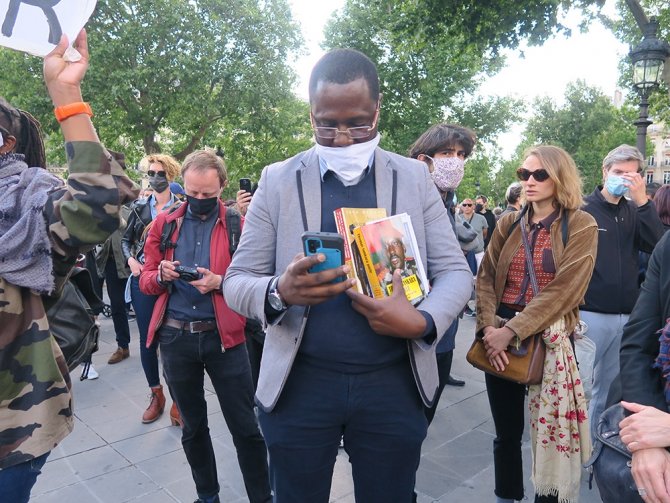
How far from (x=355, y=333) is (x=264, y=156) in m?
23.1

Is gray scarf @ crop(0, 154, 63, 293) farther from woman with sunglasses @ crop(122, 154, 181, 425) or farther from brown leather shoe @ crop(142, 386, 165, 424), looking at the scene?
brown leather shoe @ crop(142, 386, 165, 424)

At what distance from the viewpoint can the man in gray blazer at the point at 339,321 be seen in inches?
66.5

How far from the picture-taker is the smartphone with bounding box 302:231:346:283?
1.44m

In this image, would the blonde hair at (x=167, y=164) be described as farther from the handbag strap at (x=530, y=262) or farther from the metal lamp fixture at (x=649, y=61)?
the metal lamp fixture at (x=649, y=61)

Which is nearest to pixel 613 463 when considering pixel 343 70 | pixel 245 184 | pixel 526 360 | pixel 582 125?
pixel 526 360

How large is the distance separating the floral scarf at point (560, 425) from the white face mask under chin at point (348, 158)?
1630 mm

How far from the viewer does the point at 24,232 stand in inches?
63.9

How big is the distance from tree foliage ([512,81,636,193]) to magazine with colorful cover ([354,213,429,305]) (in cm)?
3423

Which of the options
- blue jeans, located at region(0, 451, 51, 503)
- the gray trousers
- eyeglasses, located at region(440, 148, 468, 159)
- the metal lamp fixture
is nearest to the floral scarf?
the gray trousers

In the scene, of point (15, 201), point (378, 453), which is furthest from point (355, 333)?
point (15, 201)

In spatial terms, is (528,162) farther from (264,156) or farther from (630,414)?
(264,156)

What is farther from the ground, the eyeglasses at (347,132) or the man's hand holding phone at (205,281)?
the eyeglasses at (347,132)

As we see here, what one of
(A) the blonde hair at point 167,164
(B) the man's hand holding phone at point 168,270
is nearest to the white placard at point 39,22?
(B) the man's hand holding phone at point 168,270

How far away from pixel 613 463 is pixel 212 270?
2.28m
